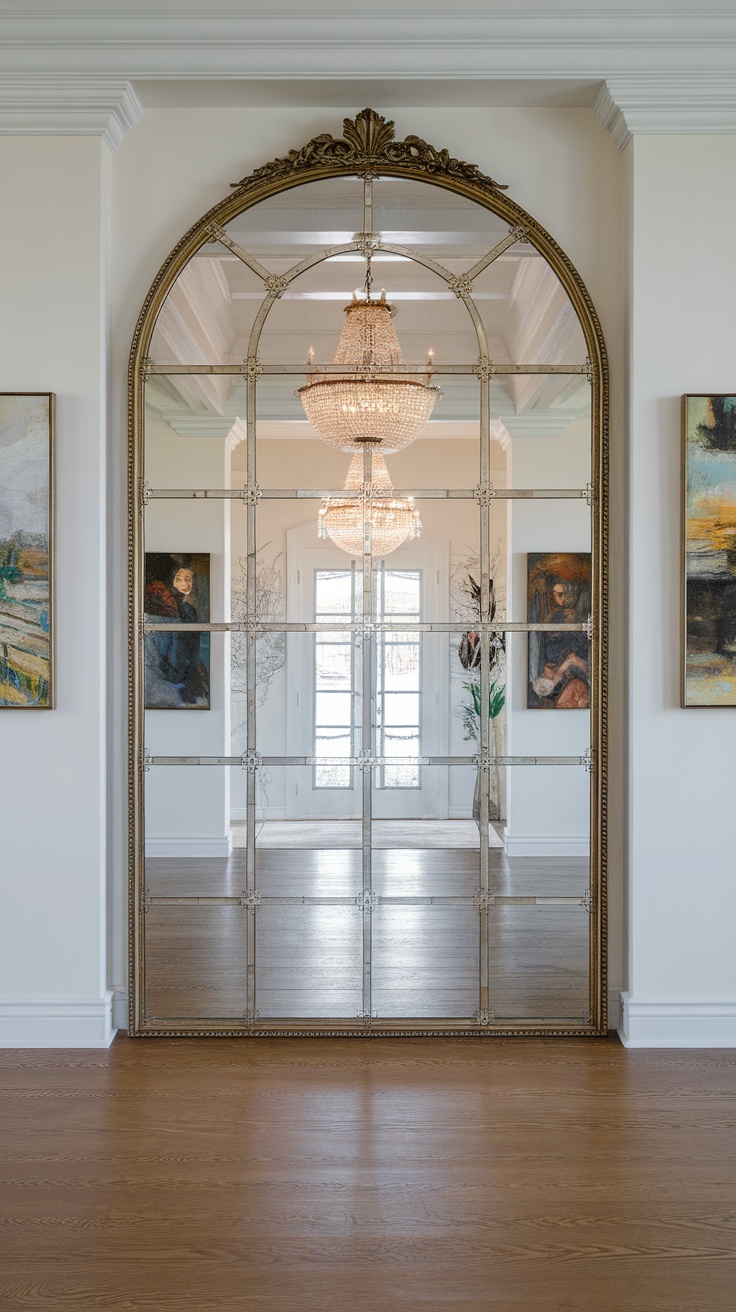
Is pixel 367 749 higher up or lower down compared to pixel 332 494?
lower down

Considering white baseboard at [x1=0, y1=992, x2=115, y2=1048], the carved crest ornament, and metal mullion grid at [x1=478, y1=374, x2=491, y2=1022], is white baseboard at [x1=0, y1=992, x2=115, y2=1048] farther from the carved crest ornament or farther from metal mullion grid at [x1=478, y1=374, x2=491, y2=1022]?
the carved crest ornament

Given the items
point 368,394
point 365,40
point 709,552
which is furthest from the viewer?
point 368,394

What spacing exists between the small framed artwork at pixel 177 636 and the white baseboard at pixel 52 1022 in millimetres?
1143

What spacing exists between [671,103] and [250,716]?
108 inches

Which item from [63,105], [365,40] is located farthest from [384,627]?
[63,105]

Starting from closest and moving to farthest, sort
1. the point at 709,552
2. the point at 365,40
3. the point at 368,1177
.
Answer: the point at 368,1177
the point at 365,40
the point at 709,552

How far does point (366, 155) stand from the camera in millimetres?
3727

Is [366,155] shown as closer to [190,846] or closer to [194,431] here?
[194,431]

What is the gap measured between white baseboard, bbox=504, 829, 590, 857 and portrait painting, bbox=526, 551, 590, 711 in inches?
19.6

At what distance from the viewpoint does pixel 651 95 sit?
360 centimetres

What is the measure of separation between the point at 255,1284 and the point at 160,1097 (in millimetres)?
1028

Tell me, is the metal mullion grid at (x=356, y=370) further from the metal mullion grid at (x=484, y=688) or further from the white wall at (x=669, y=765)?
the white wall at (x=669, y=765)

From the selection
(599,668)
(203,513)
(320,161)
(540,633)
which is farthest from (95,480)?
(599,668)

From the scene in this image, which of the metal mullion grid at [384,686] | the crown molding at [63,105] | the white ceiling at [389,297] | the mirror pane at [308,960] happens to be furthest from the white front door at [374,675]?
the crown molding at [63,105]
